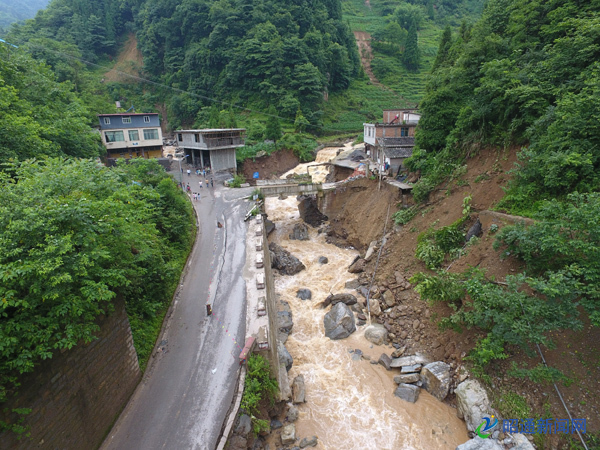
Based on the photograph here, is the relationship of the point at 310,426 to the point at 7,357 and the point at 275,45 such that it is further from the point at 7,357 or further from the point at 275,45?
the point at 275,45

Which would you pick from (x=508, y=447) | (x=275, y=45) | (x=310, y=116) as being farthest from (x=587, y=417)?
(x=275, y=45)

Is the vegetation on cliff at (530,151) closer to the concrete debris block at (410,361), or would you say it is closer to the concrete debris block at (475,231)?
the concrete debris block at (475,231)

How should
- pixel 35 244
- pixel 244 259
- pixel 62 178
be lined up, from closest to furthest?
1. pixel 35 244
2. pixel 62 178
3. pixel 244 259

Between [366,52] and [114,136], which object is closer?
[114,136]

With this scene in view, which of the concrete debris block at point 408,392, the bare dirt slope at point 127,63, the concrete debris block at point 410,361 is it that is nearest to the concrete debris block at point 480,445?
the concrete debris block at point 408,392

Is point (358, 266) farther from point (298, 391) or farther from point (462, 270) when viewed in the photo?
point (298, 391)

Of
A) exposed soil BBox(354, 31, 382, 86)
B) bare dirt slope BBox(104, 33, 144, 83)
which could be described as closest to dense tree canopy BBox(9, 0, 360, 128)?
bare dirt slope BBox(104, 33, 144, 83)

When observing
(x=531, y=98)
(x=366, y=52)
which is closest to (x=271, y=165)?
(x=531, y=98)
